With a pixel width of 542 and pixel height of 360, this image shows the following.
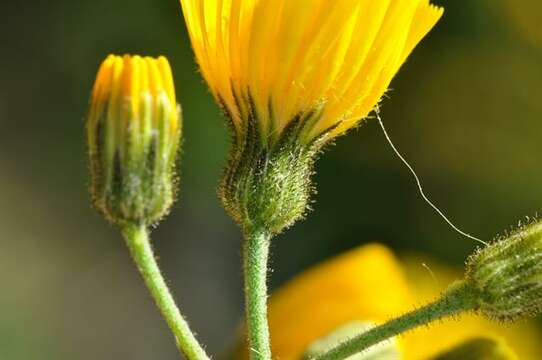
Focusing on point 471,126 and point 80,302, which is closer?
point 471,126

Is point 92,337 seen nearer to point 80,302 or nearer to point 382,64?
point 80,302

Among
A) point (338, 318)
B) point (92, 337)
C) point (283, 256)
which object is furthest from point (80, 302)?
point (338, 318)

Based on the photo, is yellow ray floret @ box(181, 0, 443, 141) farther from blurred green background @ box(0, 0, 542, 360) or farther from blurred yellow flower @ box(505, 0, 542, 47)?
blurred yellow flower @ box(505, 0, 542, 47)

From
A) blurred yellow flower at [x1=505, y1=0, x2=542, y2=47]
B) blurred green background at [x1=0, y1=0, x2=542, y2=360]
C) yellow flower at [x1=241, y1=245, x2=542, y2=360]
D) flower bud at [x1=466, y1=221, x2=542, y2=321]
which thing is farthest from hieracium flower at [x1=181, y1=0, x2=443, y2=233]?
blurred yellow flower at [x1=505, y1=0, x2=542, y2=47]

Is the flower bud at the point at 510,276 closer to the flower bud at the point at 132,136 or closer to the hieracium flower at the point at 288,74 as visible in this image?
the hieracium flower at the point at 288,74

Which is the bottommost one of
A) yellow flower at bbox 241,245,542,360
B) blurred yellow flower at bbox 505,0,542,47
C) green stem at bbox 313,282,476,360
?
yellow flower at bbox 241,245,542,360

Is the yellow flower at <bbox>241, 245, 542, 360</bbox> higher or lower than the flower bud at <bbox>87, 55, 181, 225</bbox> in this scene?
lower

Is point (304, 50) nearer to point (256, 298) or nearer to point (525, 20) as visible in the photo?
point (256, 298)
